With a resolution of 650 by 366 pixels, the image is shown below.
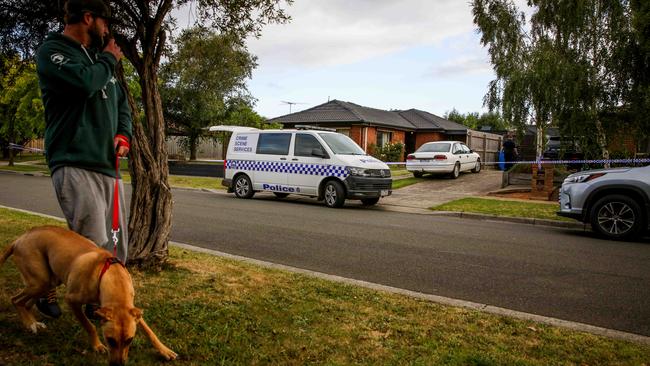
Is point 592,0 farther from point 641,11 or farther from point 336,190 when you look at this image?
point 336,190

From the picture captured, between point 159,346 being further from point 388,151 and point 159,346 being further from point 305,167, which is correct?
point 388,151

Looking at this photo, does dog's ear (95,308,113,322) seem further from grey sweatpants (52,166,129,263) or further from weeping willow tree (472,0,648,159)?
weeping willow tree (472,0,648,159)

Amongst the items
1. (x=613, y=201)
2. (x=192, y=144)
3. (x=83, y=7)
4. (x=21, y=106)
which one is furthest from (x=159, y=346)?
(x=192, y=144)

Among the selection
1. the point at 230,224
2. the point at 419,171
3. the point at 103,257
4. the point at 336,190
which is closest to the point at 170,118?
the point at 419,171

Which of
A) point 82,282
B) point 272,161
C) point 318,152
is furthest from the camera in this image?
point 272,161

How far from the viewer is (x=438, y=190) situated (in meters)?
17.3

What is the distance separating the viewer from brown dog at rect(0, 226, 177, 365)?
2371 millimetres

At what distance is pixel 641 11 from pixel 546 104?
4.46m

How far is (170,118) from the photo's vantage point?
99.9ft

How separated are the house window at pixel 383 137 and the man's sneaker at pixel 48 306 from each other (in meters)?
28.4

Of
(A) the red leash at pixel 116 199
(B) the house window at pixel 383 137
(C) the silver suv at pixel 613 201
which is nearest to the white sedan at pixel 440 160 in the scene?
(B) the house window at pixel 383 137

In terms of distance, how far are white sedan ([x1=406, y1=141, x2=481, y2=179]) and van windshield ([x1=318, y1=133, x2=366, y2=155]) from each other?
25.1 ft

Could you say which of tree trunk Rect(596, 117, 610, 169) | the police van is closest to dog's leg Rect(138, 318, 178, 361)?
the police van

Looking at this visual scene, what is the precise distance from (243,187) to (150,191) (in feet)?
32.6
